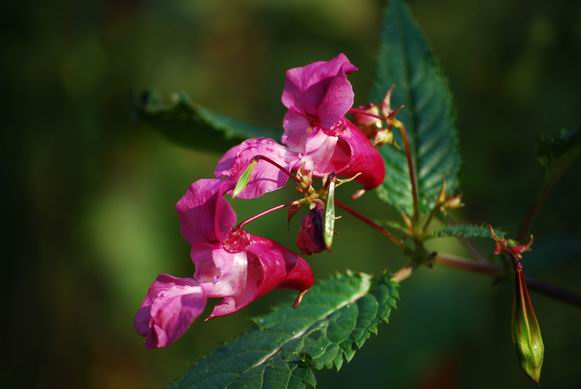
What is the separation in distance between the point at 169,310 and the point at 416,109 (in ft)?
2.08

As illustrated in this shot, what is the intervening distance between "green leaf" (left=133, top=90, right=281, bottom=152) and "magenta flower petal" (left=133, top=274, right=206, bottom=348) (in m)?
0.47

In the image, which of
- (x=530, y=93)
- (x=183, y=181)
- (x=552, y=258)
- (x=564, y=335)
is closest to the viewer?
(x=552, y=258)

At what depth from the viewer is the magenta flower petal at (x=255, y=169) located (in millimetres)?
805

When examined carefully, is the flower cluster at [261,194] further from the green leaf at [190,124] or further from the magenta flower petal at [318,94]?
the green leaf at [190,124]

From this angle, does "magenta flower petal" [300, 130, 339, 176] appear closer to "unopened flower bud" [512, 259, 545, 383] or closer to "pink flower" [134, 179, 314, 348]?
"pink flower" [134, 179, 314, 348]

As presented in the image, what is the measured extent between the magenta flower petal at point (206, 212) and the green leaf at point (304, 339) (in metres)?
0.18

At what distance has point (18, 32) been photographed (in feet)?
9.37

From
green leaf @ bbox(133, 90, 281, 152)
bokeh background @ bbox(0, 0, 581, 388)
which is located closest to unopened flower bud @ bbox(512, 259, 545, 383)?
green leaf @ bbox(133, 90, 281, 152)

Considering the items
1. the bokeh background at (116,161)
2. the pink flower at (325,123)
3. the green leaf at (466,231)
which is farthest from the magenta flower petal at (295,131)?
the bokeh background at (116,161)

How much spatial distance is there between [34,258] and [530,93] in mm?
1976

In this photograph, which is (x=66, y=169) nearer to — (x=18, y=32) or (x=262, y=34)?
(x=18, y=32)

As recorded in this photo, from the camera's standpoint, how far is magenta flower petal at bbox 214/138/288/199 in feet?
2.64

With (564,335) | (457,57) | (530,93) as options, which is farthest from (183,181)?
(564,335)

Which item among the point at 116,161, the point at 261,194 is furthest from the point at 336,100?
the point at 116,161
